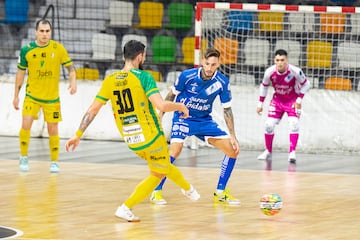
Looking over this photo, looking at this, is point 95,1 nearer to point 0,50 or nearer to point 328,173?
point 0,50

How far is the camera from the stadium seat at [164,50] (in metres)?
20.0

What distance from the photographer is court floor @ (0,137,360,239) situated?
9.31m

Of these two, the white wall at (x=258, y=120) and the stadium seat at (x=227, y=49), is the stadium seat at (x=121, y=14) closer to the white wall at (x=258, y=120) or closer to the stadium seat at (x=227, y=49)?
the white wall at (x=258, y=120)

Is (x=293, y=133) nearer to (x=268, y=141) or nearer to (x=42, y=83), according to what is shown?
(x=268, y=141)

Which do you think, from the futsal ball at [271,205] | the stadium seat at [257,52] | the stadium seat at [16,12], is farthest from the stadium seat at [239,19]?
the futsal ball at [271,205]

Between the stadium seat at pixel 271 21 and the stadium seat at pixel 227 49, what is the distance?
0.62 meters

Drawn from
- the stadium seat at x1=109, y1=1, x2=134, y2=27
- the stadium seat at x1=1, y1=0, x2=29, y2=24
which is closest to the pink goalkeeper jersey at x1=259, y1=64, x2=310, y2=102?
the stadium seat at x1=109, y1=1, x2=134, y2=27

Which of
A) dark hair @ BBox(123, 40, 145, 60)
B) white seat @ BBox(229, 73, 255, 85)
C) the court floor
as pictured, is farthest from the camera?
white seat @ BBox(229, 73, 255, 85)

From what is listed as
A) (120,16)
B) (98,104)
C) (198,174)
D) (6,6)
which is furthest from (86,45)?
(98,104)

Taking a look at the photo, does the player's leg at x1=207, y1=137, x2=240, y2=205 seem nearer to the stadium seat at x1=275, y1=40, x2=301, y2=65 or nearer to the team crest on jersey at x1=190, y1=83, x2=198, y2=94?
the team crest on jersey at x1=190, y1=83, x2=198, y2=94

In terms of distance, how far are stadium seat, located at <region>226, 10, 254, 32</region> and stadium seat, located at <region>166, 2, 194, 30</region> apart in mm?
1820

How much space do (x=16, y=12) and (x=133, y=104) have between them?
502 inches

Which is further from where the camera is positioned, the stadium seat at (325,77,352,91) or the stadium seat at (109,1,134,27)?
the stadium seat at (109,1,134,27)

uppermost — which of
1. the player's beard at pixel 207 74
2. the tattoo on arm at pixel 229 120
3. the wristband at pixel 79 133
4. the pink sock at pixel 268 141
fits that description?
the player's beard at pixel 207 74
